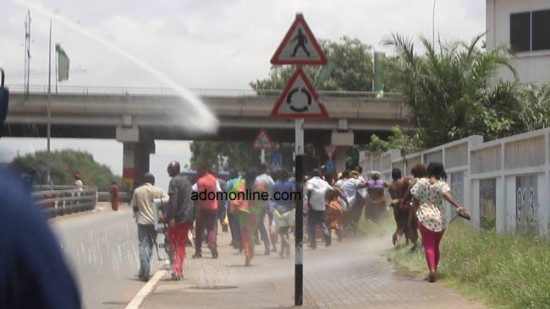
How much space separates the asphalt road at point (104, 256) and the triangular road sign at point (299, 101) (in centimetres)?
288

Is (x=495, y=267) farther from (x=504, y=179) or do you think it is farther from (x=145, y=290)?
(x=145, y=290)

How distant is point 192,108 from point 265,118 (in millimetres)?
16107

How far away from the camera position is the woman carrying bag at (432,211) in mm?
11922

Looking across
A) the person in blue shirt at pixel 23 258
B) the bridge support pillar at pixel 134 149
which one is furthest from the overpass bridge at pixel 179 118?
the person in blue shirt at pixel 23 258

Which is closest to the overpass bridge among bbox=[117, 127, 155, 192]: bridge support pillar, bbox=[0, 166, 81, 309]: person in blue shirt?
bbox=[117, 127, 155, 192]: bridge support pillar

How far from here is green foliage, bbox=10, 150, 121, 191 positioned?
2.02 meters

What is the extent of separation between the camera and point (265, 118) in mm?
40531

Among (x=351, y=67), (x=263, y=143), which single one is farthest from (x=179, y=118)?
(x=351, y=67)

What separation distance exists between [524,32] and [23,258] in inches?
1231

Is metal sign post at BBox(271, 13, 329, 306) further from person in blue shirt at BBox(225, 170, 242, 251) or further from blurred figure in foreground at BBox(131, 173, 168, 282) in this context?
person in blue shirt at BBox(225, 170, 242, 251)

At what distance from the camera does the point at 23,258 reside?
1.69m

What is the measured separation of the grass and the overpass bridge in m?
5.29

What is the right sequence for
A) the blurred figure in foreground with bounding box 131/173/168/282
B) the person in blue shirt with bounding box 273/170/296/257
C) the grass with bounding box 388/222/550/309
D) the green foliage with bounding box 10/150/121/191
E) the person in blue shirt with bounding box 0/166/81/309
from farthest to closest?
1. the person in blue shirt with bounding box 273/170/296/257
2. the blurred figure in foreground with bounding box 131/173/168/282
3. the grass with bounding box 388/222/550/309
4. the green foliage with bounding box 10/150/121/191
5. the person in blue shirt with bounding box 0/166/81/309

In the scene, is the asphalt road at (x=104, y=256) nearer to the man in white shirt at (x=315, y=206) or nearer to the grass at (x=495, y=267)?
the man in white shirt at (x=315, y=206)
